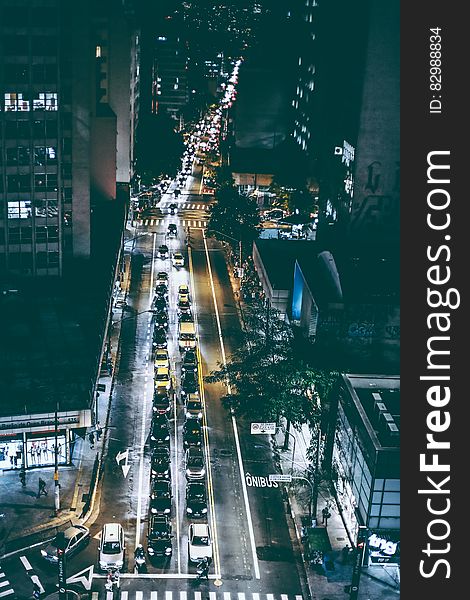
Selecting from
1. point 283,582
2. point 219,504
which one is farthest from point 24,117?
point 283,582

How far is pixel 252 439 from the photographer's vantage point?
72500 millimetres

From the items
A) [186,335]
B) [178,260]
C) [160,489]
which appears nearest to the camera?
[160,489]

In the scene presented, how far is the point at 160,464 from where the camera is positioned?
215 feet

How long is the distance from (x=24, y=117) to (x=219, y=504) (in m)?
46.4

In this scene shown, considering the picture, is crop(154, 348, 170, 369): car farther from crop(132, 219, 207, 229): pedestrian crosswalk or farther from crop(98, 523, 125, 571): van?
crop(132, 219, 207, 229): pedestrian crosswalk

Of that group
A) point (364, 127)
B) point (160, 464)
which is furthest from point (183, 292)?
point (160, 464)

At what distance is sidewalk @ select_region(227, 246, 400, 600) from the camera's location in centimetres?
5391

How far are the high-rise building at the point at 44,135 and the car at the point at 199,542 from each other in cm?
4546

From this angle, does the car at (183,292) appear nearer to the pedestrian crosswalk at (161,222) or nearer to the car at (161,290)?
the car at (161,290)

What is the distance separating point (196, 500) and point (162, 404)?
15.3 metres

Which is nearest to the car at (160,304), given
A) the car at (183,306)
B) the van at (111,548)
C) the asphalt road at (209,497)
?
the asphalt road at (209,497)

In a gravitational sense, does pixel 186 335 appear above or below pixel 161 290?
below

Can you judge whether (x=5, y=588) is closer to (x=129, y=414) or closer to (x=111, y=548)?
(x=111, y=548)

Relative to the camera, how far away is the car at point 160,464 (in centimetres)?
6481
